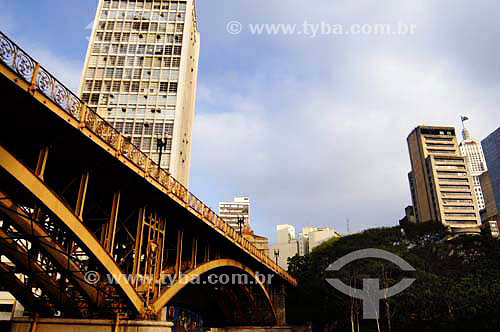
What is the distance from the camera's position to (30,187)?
1046cm

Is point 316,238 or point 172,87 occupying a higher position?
point 172,87

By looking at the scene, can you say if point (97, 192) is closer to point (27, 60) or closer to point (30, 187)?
point (30, 187)

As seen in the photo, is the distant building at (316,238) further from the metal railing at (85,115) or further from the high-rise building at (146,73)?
the metal railing at (85,115)

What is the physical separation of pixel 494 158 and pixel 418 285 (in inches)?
3149

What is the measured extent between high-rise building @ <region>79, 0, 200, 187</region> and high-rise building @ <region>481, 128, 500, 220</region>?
87731mm

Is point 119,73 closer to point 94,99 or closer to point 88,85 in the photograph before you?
point 88,85

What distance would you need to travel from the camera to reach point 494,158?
342 ft

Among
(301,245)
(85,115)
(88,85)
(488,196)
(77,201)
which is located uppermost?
(488,196)

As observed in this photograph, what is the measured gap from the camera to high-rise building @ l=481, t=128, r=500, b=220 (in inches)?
3977

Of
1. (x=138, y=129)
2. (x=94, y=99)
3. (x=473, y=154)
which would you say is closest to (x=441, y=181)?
(x=138, y=129)

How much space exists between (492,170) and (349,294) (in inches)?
3260

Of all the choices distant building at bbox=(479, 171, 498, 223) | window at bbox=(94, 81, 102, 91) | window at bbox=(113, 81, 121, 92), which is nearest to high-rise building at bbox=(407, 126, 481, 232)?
distant building at bbox=(479, 171, 498, 223)

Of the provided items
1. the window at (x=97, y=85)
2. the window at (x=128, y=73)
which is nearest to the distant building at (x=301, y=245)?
the window at (x=128, y=73)

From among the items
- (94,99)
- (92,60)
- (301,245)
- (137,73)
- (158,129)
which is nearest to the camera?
(158,129)
